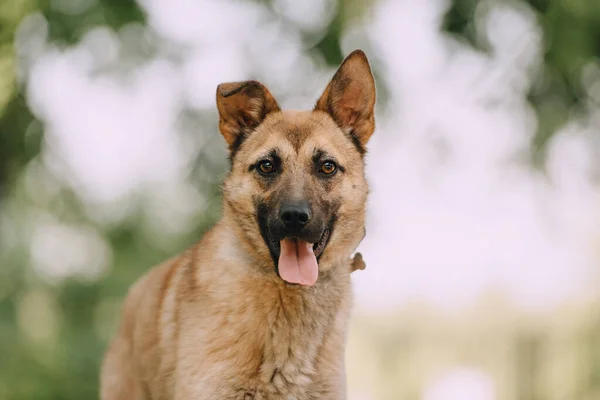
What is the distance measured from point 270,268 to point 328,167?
25.8 inches

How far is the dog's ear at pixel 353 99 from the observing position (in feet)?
13.4

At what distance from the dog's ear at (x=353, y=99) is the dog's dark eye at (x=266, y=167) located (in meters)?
0.59

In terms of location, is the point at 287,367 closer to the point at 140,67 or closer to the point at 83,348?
the point at 83,348

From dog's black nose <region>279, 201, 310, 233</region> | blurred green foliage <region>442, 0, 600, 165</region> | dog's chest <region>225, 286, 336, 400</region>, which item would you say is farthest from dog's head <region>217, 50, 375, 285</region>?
blurred green foliage <region>442, 0, 600, 165</region>

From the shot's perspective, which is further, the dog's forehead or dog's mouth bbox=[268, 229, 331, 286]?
the dog's forehead

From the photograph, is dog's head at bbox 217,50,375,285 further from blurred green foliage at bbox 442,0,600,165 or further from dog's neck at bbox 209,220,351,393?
blurred green foliage at bbox 442,0,600,165

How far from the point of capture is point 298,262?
3754mm

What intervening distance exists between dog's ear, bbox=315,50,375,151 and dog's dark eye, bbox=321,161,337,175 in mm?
382

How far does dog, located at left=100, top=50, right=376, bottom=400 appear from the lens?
3.65 meters

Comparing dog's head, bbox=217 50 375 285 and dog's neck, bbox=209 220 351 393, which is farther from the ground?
dog's head, bbox=217 50 375 285

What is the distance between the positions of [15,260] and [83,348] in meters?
1.40

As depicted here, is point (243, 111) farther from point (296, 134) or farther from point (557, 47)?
point (557, 47)

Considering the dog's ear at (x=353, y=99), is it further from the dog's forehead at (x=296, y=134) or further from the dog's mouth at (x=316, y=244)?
Result: the dog's mouth at (x=316, y=244)

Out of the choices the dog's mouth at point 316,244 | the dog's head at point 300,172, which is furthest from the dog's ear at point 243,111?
the dog's mouth at point 316,244
